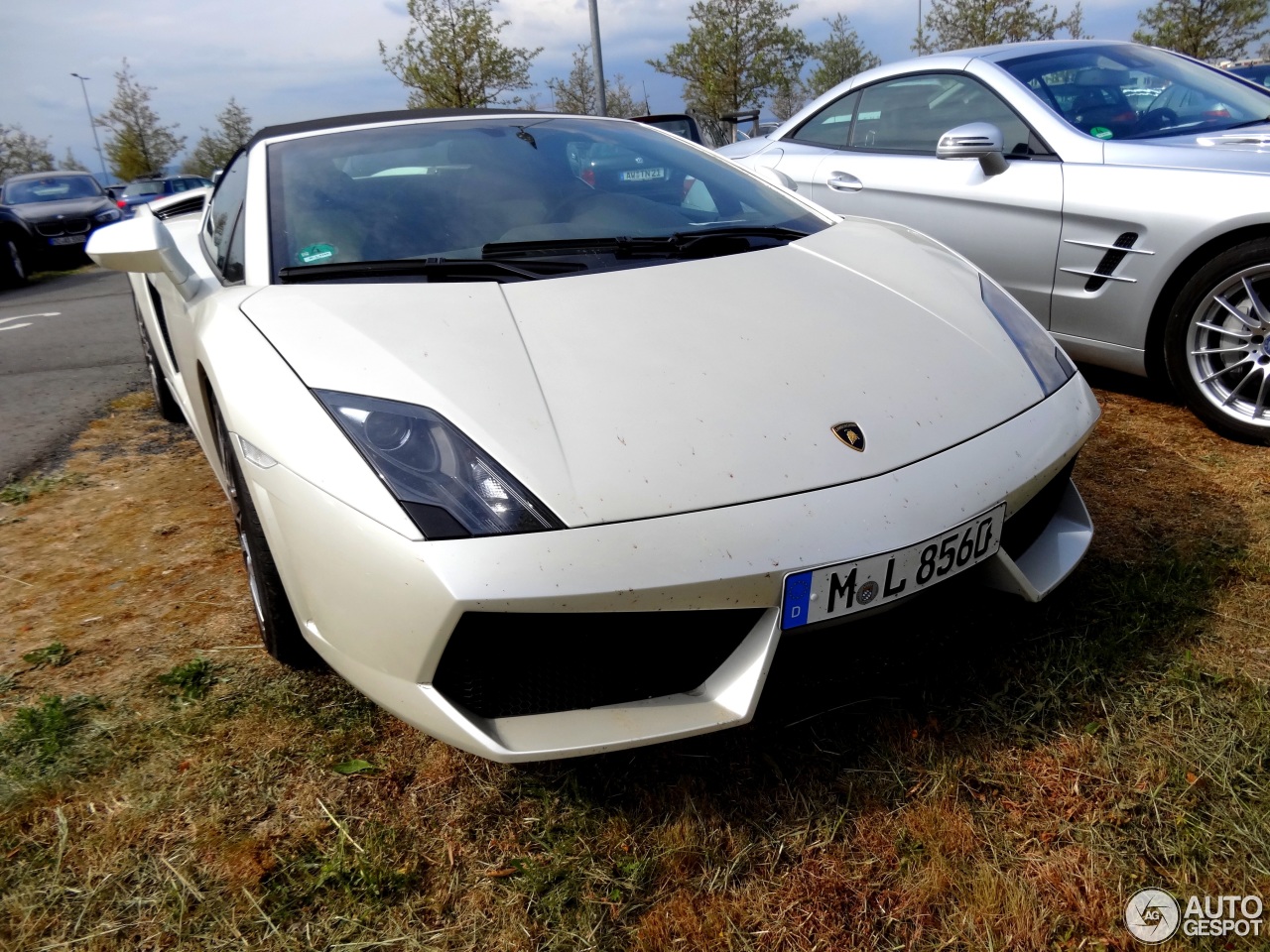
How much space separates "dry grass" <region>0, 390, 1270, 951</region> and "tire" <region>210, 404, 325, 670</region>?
0.08 metres

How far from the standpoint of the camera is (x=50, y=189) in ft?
46.0

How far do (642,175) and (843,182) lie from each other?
6.21 feet

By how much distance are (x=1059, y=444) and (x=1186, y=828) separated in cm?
70

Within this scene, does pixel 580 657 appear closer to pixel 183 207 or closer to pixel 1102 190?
pixel 1102 190

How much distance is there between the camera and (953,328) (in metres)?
1.96

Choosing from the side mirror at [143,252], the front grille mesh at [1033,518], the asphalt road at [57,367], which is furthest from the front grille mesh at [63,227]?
the front grille mesh at [1033,518]

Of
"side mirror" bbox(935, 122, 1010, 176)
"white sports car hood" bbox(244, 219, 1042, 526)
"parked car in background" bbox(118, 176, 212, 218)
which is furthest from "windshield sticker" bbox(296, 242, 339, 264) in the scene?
"parked car in background" bbox(118, 176, 212, 218)

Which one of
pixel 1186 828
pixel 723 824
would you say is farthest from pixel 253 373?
pixel 1186 828

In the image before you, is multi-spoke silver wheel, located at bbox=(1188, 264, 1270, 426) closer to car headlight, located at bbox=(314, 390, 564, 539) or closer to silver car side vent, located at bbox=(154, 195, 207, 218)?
car headlight, located at bbox=(314, 390, 564, 539)

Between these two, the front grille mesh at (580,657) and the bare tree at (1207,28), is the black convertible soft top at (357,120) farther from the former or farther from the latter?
the bare tree at (1207,28)

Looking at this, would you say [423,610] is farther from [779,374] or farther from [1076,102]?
[1076,102]

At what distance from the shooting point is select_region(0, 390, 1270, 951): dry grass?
1.44m

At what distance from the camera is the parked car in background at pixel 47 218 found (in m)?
11.0

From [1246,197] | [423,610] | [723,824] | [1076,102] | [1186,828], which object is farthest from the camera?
[1076,102]
